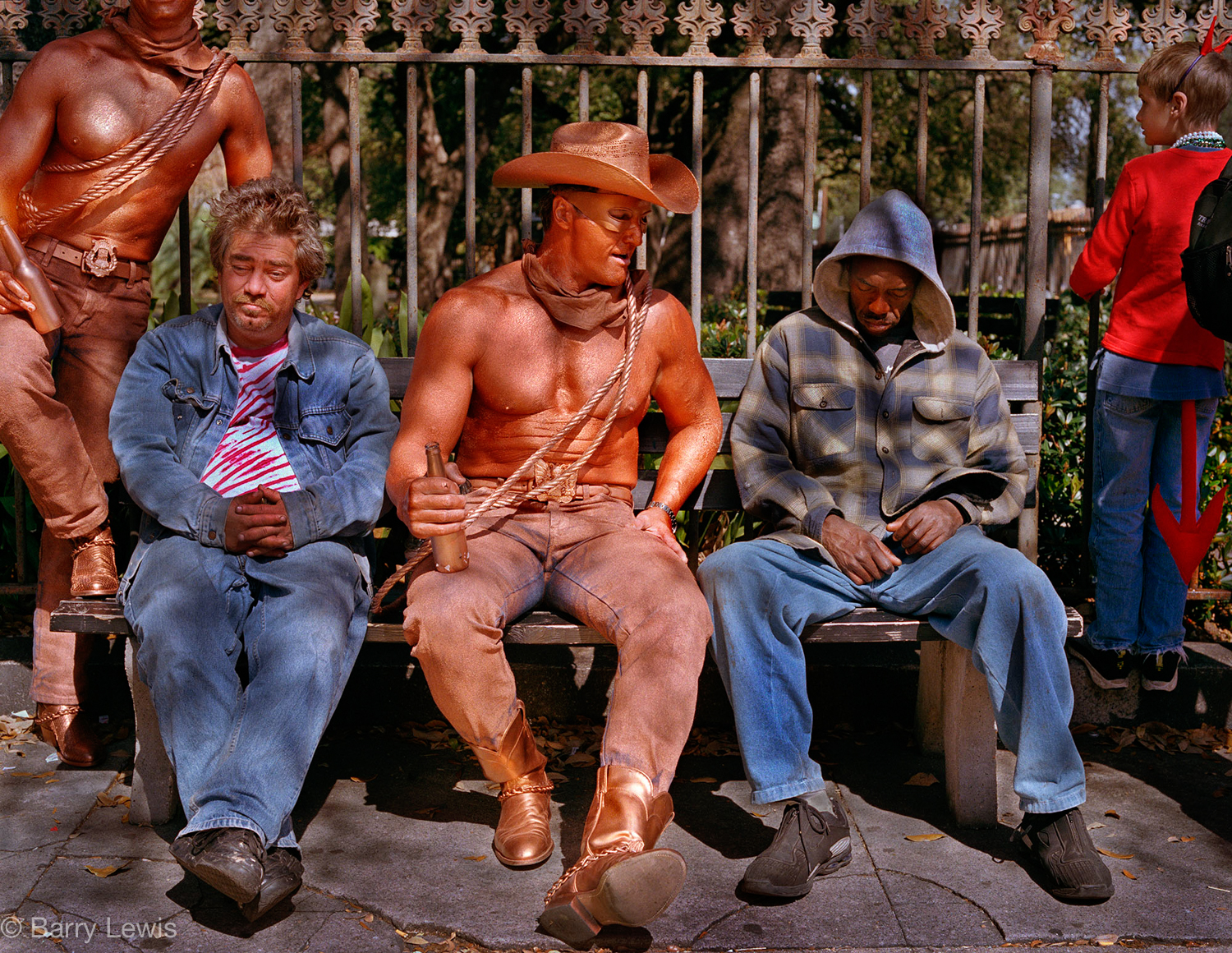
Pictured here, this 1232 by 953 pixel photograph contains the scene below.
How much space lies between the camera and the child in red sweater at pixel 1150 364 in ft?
12.9

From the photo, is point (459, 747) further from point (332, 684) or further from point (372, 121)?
point (372, 121)

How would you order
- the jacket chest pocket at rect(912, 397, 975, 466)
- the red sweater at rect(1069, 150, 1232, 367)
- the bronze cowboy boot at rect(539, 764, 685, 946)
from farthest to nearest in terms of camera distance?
1. the red sweater at rect(1069, 150, 1232, 367)
2. the jacket chest pocket at rect(912, 397, 975, 466)
3. the bronze cowboy boot at rect(539, 764, 685, 946)

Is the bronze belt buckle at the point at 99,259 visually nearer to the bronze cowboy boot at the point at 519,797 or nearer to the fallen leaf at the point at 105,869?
the fallen leaf at the point at 105,869

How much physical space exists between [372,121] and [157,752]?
55.1 ft

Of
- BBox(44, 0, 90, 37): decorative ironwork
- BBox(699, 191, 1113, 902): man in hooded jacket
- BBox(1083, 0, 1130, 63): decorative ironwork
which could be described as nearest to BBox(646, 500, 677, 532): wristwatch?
BBox(699, 191, 1113, 902): man in hooded jacket

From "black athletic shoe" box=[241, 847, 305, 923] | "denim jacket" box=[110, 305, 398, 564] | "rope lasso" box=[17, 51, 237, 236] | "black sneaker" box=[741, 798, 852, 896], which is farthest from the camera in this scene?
"rope lasso" box=[17, 51, 237, 236]

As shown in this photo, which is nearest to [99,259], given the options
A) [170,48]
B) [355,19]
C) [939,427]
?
[170,48]

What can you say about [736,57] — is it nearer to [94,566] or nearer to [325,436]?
[325,436]

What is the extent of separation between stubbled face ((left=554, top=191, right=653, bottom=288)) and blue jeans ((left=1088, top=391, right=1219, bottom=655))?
5.72ft

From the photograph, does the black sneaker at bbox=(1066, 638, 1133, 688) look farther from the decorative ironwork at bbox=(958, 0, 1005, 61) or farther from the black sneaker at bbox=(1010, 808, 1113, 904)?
the decorative ironwork at bbox=(958, 0, 1005, 61)

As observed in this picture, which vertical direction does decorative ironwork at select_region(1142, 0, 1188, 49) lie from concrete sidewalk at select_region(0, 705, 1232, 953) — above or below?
above

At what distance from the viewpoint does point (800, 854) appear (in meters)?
3.08

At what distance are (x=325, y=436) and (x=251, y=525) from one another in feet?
1.35

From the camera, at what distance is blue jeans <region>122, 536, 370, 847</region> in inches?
112
